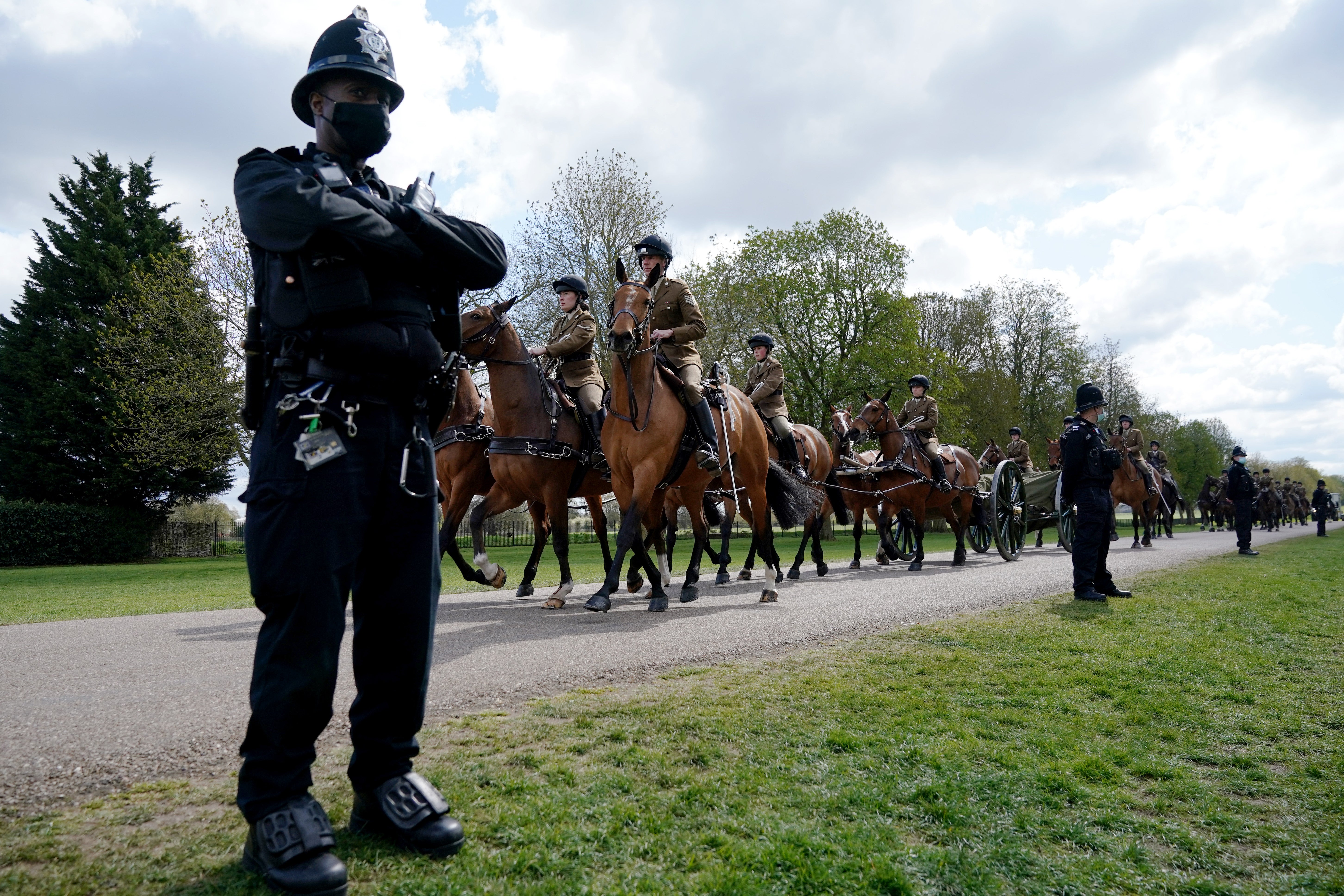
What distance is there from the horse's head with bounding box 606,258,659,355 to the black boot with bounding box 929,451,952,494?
27.5 ft

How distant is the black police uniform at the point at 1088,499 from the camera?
9.11 meters

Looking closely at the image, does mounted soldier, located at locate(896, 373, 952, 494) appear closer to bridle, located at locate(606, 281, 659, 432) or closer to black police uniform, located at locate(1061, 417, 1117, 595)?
black police uniform, located at locate(1061, 417, 1117, 595)

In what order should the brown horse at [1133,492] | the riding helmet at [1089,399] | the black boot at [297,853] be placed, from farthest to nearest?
the brown horse at [1133,492], the riding helmet at [1089,399], the black boot at [297,853]

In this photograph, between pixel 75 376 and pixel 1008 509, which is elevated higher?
pixel 75 376

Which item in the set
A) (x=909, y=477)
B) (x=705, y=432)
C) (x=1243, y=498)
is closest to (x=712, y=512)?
(x=909, y=477)

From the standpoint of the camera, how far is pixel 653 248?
8219mm

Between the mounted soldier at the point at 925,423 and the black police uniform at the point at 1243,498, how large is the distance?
27.0 ft

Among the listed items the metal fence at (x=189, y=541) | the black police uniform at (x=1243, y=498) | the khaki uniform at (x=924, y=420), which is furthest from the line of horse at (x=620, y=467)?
the metal fence at (x=189, y=541)

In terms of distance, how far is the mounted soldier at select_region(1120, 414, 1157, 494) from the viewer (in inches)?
830

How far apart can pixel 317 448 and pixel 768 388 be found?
10.6m

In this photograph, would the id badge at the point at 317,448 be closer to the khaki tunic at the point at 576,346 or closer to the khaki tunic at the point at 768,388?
the khaki tunic at the point at 576,346

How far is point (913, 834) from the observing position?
271 centimetres

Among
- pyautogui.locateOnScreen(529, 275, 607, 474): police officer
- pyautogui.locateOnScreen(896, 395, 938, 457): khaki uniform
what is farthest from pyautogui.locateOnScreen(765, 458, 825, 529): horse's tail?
pyautogui.locateOnScreen(896, 395, 938, 457): khaki uniform

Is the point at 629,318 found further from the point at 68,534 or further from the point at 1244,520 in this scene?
the point at 68,534
